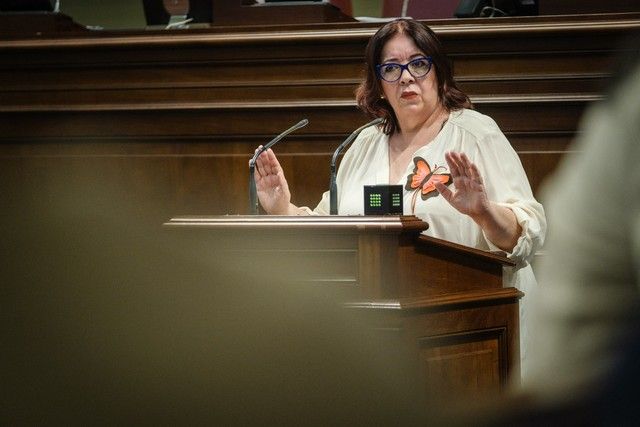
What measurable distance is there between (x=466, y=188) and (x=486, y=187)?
0.35 metres

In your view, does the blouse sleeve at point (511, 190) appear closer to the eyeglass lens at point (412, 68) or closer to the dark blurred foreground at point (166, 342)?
the eyeglass lens at point (412, 68)

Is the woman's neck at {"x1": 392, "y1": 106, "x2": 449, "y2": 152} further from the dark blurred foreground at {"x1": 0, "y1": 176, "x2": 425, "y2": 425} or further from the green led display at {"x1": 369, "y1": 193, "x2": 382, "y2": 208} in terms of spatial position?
the dark blurred foreground at {"x1": 0, "y1": 176, "x2": 425, "y2": 425}

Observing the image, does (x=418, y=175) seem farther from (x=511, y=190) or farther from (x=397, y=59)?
(x=397, y=59)

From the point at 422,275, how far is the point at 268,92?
1.69 metres

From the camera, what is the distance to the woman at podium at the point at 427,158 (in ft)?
Result: 8.74

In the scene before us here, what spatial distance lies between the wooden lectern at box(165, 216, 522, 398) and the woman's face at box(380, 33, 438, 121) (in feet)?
2.34

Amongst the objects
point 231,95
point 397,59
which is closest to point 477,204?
point 397,59

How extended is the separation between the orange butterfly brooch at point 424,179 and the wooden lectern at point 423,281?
0.41 m

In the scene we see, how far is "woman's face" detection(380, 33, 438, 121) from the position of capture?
3012 millimetres

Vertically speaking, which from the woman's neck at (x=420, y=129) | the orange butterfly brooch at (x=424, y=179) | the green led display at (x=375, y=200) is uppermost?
the woman's neck at (x=420, y=129)

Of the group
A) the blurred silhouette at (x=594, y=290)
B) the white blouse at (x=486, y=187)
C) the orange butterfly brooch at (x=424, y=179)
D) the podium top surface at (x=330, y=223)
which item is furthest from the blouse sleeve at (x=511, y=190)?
the blurred silhouette at (x=594, y=290)

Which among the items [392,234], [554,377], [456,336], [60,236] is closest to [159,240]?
[60,236]

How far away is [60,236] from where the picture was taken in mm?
386

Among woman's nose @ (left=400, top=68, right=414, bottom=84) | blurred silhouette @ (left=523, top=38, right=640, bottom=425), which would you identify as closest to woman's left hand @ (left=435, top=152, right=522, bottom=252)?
woman's nose @ (left=400, top=68, right=414, bottom=84)
